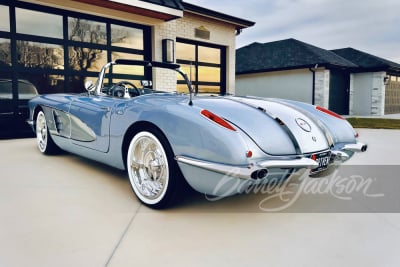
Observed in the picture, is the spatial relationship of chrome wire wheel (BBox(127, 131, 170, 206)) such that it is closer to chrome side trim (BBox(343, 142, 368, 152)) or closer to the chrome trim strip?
the chrome trim strip

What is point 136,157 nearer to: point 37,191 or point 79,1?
point 37,191

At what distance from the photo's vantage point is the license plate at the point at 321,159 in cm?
194

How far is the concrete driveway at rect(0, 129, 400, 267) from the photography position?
145 cm

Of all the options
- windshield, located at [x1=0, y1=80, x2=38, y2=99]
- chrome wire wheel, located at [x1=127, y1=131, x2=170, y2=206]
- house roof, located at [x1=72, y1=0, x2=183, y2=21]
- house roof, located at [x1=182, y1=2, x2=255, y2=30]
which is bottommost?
chrome wire wheel, located at [x1=127, y1=131, x2=170, y2=206]

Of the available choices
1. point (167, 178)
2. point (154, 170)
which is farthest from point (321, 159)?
point (154, 170)

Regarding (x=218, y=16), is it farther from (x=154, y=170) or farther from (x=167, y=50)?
(x=154, y=170)

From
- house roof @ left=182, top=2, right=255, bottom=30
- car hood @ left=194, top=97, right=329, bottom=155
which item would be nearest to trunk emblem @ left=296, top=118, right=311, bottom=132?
car hood @ left=194, top=97, right=329, bottom=155

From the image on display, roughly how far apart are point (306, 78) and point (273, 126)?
45.2 feet

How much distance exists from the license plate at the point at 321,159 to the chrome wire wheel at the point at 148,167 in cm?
95

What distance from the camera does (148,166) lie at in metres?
2.18

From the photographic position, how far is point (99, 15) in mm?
6516

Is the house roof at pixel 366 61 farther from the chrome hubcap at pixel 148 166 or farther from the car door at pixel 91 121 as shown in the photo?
the chrome hubcap at pixel 148 166

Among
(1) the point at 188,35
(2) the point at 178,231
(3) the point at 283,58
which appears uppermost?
(3) the point at 283,58

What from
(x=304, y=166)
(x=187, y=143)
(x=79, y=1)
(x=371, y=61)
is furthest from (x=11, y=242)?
(x=371, y=61)
